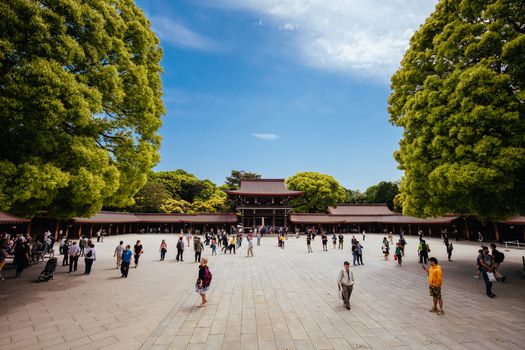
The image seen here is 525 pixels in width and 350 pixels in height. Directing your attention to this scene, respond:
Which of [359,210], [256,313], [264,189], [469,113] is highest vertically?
[264,189]

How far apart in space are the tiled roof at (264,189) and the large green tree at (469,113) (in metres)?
30.6

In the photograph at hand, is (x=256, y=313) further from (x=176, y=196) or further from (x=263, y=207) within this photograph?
(x=176, y=196)

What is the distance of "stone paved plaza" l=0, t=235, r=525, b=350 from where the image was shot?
5.58 m

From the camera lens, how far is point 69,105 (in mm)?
7270

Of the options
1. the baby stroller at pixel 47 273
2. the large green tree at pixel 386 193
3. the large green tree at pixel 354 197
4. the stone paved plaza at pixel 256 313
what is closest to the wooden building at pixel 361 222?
the large green tree at pixel 386 193

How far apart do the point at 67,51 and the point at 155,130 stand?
5029 millimetres

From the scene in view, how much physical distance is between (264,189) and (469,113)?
38.7 meters

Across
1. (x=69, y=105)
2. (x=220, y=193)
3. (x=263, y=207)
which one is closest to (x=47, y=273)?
(x=69, y=105)

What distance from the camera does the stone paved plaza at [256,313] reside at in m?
5.58

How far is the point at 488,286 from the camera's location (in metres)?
8.79

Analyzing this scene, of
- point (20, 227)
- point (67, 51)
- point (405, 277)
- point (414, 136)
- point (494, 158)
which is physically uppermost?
point (67, 51)

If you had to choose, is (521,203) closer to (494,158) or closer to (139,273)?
(494,158)

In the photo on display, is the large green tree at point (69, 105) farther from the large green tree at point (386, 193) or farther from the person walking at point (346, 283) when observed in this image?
the large green tree at point (386, 193)

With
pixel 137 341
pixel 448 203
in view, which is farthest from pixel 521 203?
pixel 137 341
